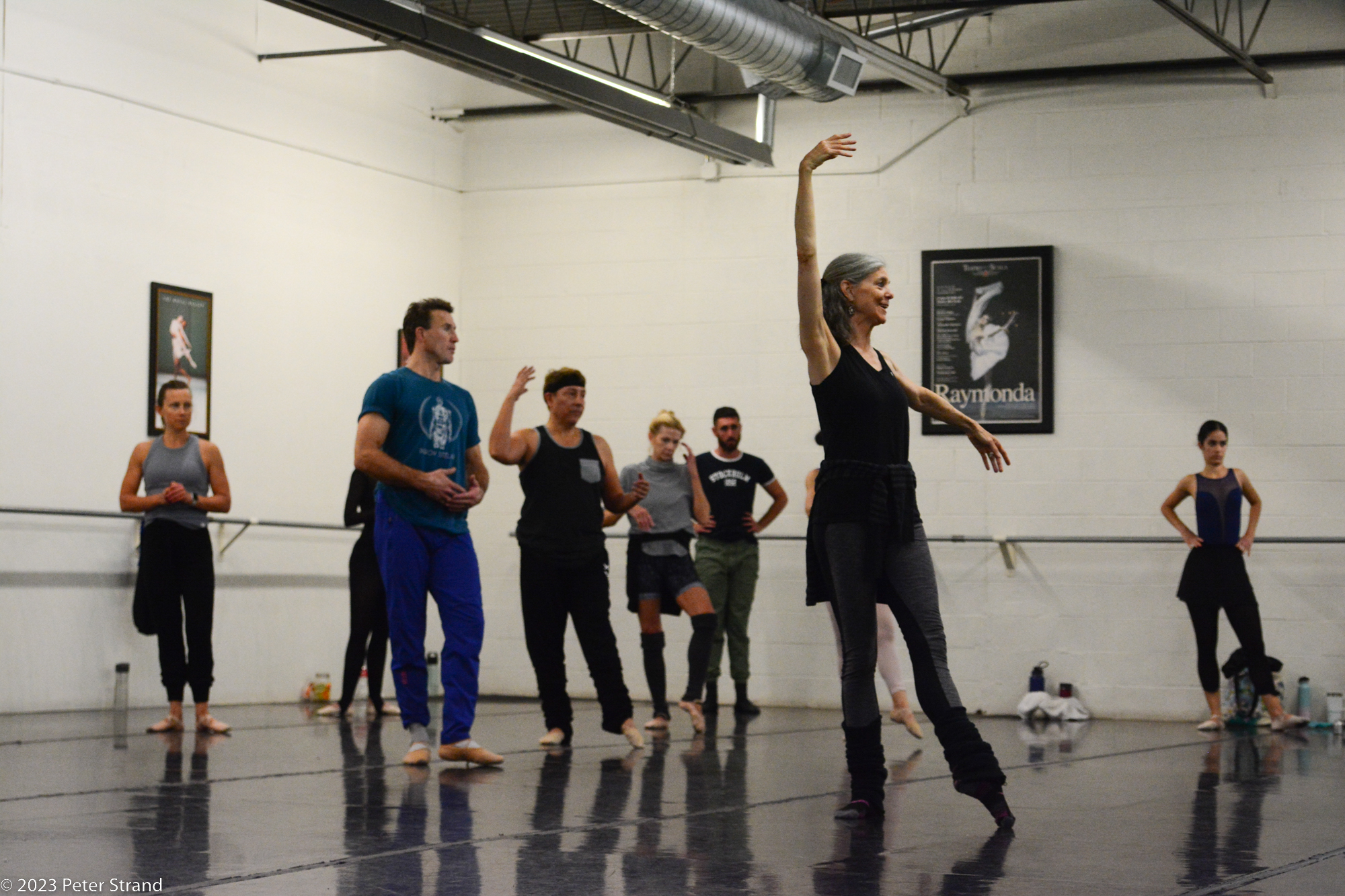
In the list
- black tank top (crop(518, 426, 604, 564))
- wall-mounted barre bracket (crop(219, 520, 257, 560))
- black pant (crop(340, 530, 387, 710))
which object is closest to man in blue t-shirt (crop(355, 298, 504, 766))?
black tank top (crop(518, 426, 604, 564))

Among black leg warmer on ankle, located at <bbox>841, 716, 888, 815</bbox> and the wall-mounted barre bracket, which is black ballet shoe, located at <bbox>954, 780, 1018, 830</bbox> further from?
the wall-mounted barre bracket

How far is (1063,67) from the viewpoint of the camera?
9922 mm

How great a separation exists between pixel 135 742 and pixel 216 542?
282 centimetres

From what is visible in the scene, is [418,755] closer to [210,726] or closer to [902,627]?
[210,726]

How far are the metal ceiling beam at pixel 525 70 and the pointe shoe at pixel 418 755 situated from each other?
3166 mm

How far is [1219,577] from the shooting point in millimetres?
8828

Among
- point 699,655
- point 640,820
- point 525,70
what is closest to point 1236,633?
point 699,655

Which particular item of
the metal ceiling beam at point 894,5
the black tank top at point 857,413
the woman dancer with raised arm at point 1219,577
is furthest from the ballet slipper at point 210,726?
the woman dancer with raised arm at point 1219,577

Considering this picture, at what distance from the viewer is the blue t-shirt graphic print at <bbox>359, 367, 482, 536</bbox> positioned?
5.74m

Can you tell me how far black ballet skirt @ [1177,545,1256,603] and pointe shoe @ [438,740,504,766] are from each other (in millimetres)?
4667

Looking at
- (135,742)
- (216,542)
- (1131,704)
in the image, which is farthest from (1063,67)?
(135,742)

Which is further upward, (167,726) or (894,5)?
(894,5)

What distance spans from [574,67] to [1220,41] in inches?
143

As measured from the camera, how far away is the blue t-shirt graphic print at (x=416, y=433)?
574 centimetres
